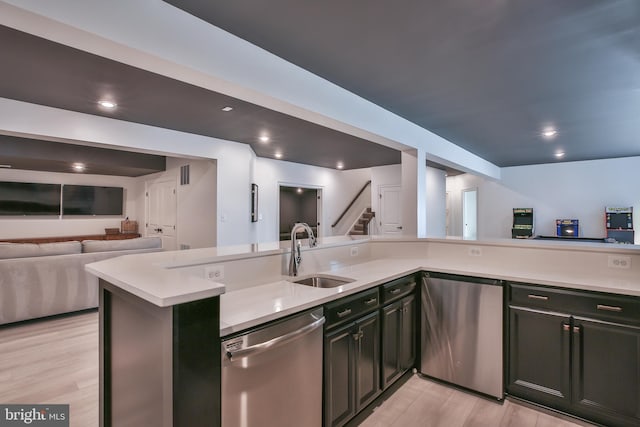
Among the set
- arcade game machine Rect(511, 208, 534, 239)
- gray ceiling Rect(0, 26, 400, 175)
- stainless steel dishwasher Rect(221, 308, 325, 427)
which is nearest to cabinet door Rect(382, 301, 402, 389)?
stainless steel dishwasher Rect(221, 308, 325, 427)

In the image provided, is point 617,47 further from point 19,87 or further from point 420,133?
point 19,87

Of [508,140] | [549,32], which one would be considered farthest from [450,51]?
[508,140]

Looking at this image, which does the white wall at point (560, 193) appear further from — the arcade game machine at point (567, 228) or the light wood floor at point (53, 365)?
the light wood floor at point (53, 365)

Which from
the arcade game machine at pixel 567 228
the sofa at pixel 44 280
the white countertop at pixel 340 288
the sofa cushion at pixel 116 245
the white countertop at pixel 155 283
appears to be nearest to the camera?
the white countertop at pixel 155 283

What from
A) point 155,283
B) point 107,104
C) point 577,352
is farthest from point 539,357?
point 107,104

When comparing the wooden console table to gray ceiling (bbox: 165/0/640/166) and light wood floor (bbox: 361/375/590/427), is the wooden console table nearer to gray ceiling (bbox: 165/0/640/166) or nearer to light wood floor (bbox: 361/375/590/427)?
gray ceiling (bbox: 165/0/640/166)

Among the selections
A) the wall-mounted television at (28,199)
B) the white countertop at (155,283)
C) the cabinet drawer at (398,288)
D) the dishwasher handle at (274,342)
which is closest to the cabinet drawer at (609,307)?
the cabinet drawer at (398,288)

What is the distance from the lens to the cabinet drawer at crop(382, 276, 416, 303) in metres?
2.26

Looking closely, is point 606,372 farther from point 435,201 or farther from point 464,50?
point 435,201

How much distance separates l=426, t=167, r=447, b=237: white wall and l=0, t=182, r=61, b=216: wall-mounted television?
8.45 m

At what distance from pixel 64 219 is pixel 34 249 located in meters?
3.90

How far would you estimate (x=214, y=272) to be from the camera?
6.32ft

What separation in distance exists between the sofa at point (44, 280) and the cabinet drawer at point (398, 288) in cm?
391

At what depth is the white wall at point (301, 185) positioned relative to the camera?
271 inches
